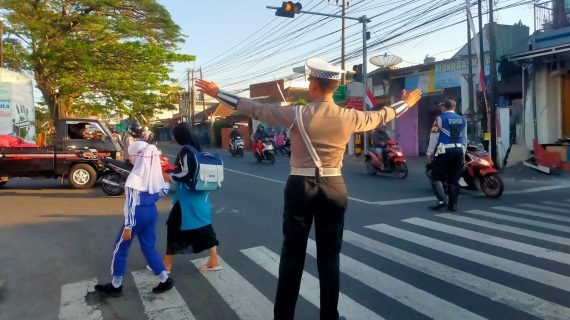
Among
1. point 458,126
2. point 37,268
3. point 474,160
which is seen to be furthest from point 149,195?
point 474,160

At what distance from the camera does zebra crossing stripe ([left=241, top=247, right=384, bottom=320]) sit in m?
3.84

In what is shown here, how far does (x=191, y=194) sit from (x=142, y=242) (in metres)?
0.64

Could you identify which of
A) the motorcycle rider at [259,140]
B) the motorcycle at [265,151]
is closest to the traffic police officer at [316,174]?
the motorcycle at [265,151]

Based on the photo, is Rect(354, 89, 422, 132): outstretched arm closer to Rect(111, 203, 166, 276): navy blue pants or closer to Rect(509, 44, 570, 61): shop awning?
Rect(111, 203, 166, 276): navy blue pants

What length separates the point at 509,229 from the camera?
6.70 meters

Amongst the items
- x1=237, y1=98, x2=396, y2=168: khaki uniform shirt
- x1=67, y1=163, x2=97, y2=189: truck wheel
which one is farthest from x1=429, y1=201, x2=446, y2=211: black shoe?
x1=67, y1=163, x2=97, y2=189: truck wheel

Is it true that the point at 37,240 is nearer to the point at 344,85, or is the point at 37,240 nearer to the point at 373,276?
the point at 373,276

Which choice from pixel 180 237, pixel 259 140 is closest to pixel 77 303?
pixel 180 237

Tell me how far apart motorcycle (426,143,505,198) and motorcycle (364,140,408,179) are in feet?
10.8

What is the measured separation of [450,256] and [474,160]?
16.1 ft

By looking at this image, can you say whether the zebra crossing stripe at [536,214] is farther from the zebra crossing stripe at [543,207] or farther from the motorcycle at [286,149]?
the motorcycle at [286,149]

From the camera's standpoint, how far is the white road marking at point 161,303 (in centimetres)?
386

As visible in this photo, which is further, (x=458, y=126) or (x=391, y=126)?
(x=391, y=126)

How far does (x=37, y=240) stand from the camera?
6719mm
